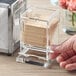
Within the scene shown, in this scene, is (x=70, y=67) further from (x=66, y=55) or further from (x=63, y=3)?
(x=63, y=3)

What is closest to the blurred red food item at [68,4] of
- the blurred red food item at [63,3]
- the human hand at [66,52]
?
the blurred red food item at [63,3]

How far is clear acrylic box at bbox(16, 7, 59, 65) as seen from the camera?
1.04 m

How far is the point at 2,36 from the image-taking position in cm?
110

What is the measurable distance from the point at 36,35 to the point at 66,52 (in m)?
0.10

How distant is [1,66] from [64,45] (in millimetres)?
192

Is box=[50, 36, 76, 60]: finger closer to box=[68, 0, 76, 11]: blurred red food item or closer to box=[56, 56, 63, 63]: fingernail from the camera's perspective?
box=[56, 56, 63, 63]: fingernail

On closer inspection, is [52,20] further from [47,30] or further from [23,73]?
[23,73]

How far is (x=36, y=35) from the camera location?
1.05 meters

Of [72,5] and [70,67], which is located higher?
[72,5]

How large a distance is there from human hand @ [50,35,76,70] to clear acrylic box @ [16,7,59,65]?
3 centimetres

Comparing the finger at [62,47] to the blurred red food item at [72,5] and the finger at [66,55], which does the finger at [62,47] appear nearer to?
the finger at [66,55]

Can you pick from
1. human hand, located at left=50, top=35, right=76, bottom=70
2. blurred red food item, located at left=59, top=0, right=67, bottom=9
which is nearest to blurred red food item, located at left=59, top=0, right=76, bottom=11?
blurred red food item, located at left=59, top=0, right=67, bottom=9

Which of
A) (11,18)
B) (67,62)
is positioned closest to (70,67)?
(67,62)

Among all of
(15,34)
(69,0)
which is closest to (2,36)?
(15,34)
